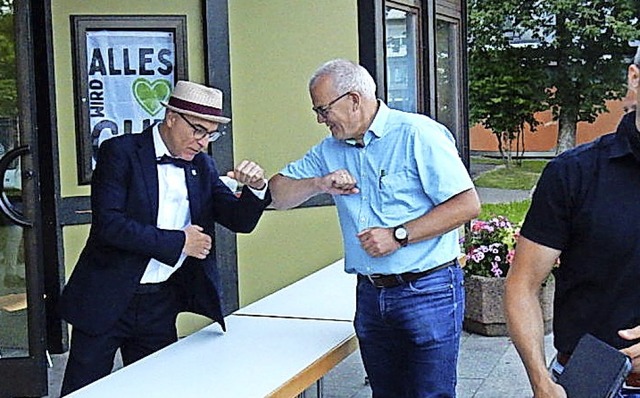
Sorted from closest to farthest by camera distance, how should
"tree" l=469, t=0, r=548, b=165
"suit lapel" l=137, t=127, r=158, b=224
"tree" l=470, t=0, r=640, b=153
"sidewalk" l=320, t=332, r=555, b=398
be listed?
"suit lapel" l=137, t=127, r=158, b=224, "sidewalk" l=320, t=332, r=555, b=398, "tree" l=470, t=0, r=640, b=153, "tree" l=469, t=0, r=548, b=165

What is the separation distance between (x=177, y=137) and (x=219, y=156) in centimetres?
194

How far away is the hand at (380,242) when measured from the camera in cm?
294

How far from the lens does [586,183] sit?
207 centimetres

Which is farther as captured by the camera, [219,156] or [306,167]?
[219,156]

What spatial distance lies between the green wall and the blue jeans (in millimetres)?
2796

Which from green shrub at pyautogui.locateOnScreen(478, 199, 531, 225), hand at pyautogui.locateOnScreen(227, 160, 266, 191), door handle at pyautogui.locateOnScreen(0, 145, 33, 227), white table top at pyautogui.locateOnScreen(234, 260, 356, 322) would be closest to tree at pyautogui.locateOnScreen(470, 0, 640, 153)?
green shrub at pyautogui.locateOnScreen(478, 199, 531, 225)

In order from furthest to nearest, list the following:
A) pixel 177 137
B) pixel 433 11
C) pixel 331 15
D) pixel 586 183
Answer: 1. pixel 433 11
2. pixel 331 15
3. pixel 177 137
4. pixel 586 183

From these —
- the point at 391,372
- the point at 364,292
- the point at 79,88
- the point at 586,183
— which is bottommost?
the point at 391,372

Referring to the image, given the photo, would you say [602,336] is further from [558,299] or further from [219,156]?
[219,156]

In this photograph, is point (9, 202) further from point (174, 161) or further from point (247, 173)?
point (247, 173)

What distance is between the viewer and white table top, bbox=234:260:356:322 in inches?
144

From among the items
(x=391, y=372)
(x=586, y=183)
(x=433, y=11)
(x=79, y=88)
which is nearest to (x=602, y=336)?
(x=586, y=183)

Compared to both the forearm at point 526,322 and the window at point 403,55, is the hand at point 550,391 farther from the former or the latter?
the window at point 403,55

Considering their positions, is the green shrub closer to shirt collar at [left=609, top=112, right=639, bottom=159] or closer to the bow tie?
the bow tie
